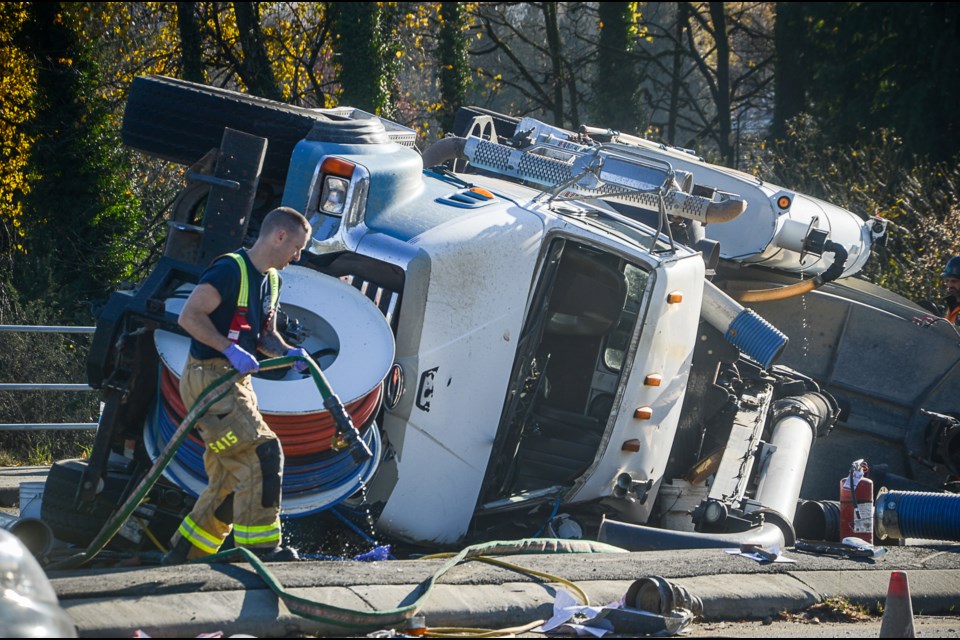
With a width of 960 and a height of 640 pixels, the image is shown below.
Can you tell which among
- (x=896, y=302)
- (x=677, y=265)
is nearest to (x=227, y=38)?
(x=896, y=302)

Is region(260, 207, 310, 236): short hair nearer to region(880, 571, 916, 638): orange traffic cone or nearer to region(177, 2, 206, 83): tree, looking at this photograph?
region(880, 571, 916, 638): orange traffic cone

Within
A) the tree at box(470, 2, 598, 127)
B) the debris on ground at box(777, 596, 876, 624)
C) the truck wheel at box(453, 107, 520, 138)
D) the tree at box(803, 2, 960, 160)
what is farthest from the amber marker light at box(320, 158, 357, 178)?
the tree at box(470, 2, 598, 127)

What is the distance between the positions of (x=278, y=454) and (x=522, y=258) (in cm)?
188

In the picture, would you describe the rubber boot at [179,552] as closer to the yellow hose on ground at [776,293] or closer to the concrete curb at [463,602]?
the concrete curb at [463,602]

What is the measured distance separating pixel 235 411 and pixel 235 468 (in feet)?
0.87

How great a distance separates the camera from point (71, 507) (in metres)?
5.55

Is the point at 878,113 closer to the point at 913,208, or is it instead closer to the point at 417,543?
the point at 913,208

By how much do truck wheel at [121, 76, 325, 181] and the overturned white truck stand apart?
12 mm

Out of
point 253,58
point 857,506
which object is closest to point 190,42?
point 253,58

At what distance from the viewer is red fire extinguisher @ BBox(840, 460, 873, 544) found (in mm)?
7578

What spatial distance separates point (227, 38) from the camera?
19094mm

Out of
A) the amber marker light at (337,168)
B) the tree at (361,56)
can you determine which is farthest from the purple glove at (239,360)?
the tree at (361,56)

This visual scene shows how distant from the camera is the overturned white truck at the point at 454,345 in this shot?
220 inches

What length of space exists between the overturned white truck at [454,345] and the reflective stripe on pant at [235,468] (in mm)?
285
